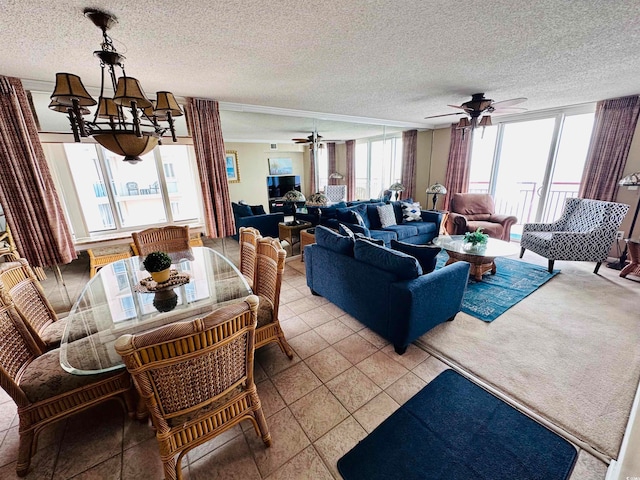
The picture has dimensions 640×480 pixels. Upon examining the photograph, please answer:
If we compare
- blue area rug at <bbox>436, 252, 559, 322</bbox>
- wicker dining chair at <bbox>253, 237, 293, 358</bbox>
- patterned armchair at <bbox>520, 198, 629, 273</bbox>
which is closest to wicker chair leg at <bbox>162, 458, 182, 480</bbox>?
wicker dining chair at <bbox>253, 237, 293, 358</bbox>

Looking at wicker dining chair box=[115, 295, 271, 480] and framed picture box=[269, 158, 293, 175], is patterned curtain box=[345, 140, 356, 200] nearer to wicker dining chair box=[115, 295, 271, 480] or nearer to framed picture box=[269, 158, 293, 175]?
framed picture box=[269, 158, 293, 175]

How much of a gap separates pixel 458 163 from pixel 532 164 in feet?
4.28

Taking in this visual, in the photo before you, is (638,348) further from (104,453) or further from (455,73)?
(104,453)

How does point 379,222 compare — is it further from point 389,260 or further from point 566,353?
point 566,353

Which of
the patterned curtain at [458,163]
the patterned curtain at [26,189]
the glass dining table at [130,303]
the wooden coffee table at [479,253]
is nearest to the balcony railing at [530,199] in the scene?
the patterned curtain at [458,163]

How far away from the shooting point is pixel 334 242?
2633 millimetres

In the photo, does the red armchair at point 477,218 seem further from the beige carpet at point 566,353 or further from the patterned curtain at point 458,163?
the beige carpet at point 566,353

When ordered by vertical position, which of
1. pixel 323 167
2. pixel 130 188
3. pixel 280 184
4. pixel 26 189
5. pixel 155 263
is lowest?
pixel 155 263

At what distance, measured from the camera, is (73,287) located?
3.54 metres

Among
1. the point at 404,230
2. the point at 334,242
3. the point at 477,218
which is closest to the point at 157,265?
the point at 334,242

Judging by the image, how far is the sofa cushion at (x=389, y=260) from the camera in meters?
2.06

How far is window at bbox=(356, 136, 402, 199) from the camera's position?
7.18 metres

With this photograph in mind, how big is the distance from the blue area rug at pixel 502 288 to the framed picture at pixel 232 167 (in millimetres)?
5919

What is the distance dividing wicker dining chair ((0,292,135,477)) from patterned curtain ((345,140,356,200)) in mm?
7674
